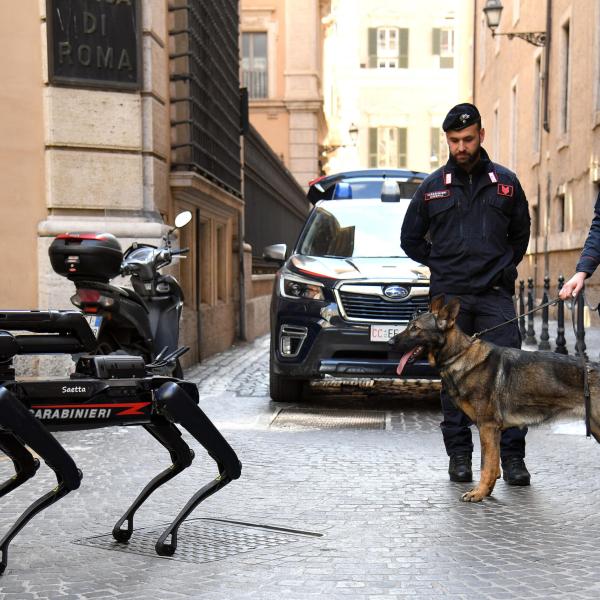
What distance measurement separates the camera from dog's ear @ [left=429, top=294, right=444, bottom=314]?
5.64 meters

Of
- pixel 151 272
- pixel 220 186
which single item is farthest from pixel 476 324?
pixel 220 186

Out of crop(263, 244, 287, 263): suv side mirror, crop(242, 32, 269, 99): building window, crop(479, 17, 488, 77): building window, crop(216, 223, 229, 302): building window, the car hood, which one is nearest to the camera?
the car hood

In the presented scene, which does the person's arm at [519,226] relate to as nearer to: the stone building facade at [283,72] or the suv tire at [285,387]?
the suv tire at [285,387]

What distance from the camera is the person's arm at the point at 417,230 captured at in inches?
241

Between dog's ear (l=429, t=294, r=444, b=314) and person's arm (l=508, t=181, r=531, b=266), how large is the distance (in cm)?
64

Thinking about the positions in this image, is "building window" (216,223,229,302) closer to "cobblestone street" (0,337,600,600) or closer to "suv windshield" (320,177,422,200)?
"suv windshield" (320,177,422,200)

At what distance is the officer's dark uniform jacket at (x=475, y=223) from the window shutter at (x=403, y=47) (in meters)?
55.1

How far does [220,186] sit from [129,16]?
4288mm

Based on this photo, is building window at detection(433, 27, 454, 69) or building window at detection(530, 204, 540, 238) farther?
building window at detection(433, 27, 454, 69)

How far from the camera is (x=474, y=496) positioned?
534cm

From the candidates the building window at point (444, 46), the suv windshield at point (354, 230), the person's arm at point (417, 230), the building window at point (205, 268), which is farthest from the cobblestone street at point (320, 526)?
the building window at point (444, 46)

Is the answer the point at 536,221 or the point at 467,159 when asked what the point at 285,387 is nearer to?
the point at 467,159

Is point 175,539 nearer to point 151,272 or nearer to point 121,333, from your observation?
point 121,333

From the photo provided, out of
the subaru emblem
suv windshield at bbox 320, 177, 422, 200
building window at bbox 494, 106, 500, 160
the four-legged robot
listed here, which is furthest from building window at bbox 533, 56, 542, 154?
the four-legged robot
